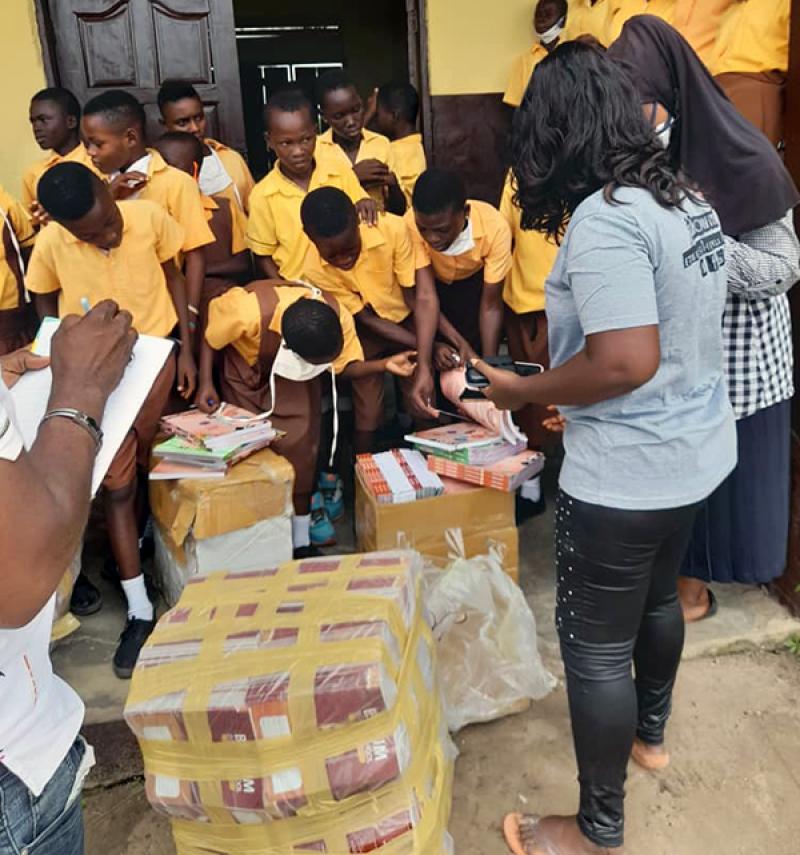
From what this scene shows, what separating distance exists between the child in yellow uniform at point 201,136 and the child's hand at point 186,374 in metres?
0.88

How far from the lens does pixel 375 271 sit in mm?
3129

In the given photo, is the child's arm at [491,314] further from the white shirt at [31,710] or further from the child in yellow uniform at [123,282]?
the white shirt at [31,710]

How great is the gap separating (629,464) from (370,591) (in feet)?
1.91

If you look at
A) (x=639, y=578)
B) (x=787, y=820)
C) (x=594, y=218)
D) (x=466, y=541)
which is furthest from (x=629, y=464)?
(x=466, y=541)

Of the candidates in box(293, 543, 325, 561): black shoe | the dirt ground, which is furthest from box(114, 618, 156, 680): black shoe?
box(293, 543, 325, 561): black shoe

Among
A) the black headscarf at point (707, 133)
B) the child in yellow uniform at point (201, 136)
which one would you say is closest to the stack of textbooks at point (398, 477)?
the black headscarf at point (707, 133)

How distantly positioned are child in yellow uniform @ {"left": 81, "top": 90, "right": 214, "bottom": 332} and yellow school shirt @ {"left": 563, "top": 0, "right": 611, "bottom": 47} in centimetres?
184

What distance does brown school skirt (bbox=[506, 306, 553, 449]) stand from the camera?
129 inches

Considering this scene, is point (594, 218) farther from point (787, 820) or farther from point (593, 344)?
point (787, 820)

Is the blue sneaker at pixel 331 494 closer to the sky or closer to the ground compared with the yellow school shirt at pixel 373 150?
closer to the ground

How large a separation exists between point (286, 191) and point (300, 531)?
52.6 inches

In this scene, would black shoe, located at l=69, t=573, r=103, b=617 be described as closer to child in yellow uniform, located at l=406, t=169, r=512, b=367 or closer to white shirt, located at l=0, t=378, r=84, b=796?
child in yellow uniform, located at l=406, t=169, r=512, b=367

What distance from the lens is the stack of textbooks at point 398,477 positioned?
8.36 feet

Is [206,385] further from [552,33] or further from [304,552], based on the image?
[552,33]
